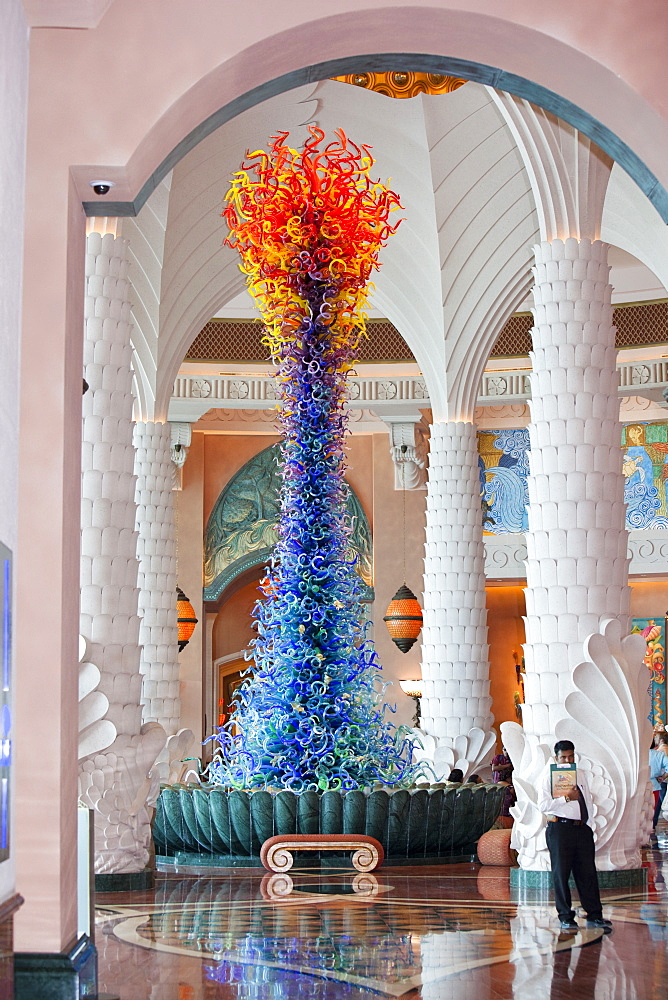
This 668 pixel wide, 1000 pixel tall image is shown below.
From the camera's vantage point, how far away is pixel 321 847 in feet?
27.6

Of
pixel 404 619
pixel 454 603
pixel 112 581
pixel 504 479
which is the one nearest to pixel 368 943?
pixel 112 581

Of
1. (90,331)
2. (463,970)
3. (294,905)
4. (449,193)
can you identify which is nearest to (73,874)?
(463,970)

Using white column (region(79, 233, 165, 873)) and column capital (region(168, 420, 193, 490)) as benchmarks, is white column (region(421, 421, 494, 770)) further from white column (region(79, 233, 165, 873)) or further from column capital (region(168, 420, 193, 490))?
column capital (region(168, 420, 193, 490))

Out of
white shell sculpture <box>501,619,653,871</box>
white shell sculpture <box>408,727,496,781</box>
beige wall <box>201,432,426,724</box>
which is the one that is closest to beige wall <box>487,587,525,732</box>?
beige wall <box>201,432,426,724</box>

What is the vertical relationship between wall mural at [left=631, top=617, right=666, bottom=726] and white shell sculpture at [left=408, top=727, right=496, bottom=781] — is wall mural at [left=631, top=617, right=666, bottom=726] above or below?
above

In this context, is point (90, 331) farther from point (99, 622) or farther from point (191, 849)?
point (191, 849)

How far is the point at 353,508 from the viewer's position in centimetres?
1823

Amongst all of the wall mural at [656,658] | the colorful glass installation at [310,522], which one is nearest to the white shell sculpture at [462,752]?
the colorful glass installation at [310,522]

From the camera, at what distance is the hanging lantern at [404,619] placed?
14.9 m

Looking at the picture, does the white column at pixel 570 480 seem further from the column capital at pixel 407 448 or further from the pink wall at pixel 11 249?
the column capital at pixel 407 448

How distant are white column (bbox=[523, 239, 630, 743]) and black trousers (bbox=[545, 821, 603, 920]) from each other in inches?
58.9

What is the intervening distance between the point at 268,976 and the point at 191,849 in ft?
16.2

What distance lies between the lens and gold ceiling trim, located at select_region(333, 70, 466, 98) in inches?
465

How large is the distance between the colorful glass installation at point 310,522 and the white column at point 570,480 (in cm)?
156
